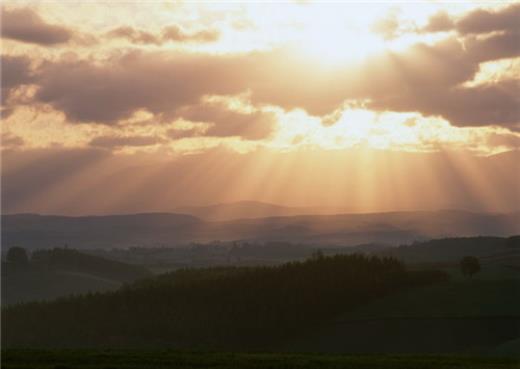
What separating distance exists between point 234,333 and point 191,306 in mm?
16784

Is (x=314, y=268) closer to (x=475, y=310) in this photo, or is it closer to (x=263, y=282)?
(x=263, y=282)

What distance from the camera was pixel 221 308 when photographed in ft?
455

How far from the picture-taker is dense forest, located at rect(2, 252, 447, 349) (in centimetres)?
12838

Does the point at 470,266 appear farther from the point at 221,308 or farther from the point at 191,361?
the point at 191,361

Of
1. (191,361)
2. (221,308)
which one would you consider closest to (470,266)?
(221,308)

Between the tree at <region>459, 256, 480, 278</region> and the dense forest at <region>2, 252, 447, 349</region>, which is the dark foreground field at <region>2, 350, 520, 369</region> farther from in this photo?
the tree at <region>459, 256, 480, 278</region>

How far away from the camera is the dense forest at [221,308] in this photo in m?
128

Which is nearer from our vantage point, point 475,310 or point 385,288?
point 475,310

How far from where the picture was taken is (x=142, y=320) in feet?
460

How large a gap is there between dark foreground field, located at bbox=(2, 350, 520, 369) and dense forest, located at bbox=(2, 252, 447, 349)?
74.0 m

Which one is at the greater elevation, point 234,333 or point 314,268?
point 314,268

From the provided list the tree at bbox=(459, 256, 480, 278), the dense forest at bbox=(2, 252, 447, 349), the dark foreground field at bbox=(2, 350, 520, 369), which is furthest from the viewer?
the tree at bbox=(459, 256, 480, 278)

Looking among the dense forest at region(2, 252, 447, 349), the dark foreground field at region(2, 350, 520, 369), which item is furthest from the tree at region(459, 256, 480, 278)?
the dark foreground field at region(2, 350, 520, 369)

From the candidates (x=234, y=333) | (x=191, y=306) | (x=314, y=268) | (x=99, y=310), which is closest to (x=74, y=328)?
(x=99, y=310)
